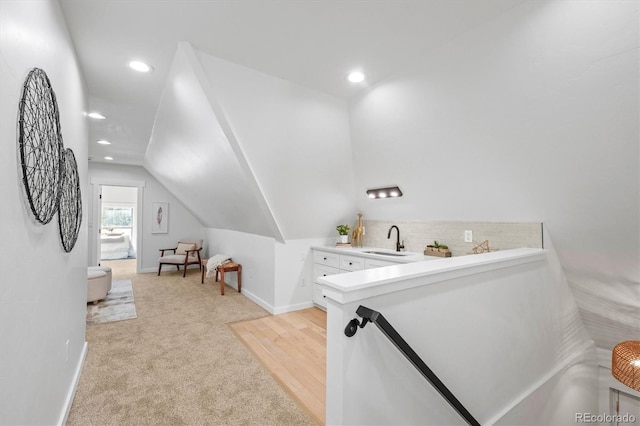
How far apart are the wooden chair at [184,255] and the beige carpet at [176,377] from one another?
2397mm

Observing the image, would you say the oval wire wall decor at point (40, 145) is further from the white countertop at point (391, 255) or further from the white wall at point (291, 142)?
the white countertop at point (391, 255)

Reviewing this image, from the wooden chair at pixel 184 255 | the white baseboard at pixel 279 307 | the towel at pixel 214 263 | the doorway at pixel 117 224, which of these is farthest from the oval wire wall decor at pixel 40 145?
the doorway at pixel 117 224

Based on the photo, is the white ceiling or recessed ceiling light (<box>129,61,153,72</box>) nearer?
the white ceiling

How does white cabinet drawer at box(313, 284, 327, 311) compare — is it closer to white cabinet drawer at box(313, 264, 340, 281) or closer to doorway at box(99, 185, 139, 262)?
white cabinet drawer at box(313, 264, 340, 281)

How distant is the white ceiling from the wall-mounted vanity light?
1289mm

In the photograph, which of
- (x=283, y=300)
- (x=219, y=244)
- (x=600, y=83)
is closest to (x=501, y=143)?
(x=600, y=83)

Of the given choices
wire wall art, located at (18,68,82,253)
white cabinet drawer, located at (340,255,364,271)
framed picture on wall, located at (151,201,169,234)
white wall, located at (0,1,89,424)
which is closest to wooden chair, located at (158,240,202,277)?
framed picture on wall, located at (151,201,169,234)

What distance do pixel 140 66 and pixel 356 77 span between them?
197 cm

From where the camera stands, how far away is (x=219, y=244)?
6.55 m

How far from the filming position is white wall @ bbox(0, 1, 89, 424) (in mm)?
997

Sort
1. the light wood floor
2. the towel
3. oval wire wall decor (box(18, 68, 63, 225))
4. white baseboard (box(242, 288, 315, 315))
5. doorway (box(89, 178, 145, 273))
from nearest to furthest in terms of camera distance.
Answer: oval wire wall decor (box(18, 68, 63, 225)) → the light wood floor → white baseboard (box(242, 288, 315, 315)) → the towel → doorway (box(89, 178, 145, 273))

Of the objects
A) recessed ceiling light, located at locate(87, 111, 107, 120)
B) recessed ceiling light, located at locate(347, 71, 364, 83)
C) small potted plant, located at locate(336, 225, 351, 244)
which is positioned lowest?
small potted plant, located at locate(336, 225, 351, 244)

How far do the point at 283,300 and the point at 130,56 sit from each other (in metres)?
3.20

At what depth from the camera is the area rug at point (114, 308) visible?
3.81m
